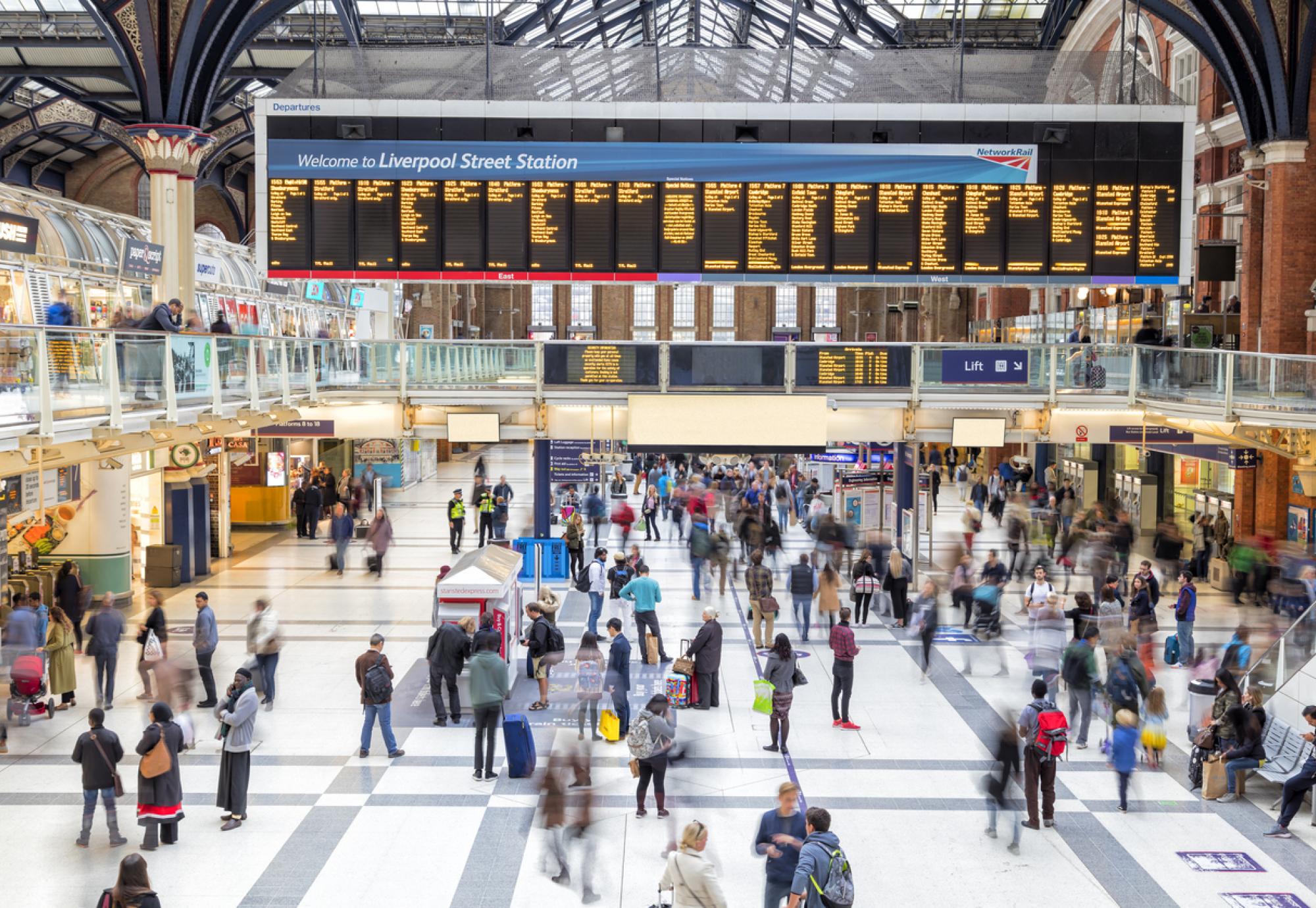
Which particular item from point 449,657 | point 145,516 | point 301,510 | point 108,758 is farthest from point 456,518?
point 108,758

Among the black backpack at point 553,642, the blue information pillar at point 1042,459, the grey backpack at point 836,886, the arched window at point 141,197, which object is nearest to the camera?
the grey backpack at point 836,886

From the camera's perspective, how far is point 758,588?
56.3 ft

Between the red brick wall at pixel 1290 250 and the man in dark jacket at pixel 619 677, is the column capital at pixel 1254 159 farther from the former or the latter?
the man in dark jacket at pixel 619 677

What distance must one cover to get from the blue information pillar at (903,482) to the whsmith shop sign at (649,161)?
477cm

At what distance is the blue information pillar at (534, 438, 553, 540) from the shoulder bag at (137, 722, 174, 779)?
500 inches

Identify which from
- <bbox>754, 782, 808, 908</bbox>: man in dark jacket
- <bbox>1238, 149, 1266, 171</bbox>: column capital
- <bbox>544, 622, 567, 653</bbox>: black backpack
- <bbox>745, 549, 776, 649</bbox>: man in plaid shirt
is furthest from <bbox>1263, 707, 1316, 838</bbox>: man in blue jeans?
<bbox>1238, 149, 1266, 171</bbox>: column capital

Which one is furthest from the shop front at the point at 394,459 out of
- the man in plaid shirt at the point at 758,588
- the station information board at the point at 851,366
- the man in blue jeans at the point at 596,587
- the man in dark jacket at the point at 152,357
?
the man in dark jacket at the point at 152,357

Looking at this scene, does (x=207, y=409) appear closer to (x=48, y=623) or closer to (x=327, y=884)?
(x=48, y=623)

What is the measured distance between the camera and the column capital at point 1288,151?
2300cm

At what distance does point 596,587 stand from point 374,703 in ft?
22.0

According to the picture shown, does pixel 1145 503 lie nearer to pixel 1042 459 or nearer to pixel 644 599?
pixel 1042 459

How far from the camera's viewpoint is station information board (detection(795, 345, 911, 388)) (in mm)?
20219

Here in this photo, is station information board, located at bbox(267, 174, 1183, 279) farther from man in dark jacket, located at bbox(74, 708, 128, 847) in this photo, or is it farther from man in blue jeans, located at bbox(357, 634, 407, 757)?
man in dark jacket, located at bbox(74, 708, 128, 847)

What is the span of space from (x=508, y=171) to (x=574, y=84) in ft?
7.84
